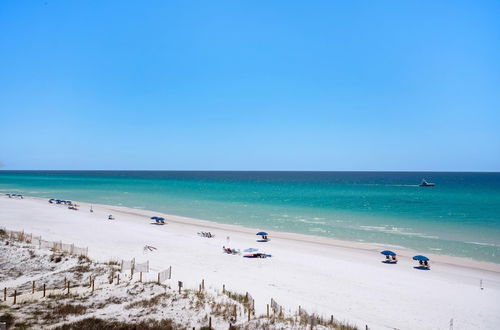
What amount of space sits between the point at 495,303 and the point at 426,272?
612cm

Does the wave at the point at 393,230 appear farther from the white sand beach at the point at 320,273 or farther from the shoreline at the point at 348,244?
the white sand beach at the point at 320,273

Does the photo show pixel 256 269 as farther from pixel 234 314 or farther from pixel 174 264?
pixel 234 314

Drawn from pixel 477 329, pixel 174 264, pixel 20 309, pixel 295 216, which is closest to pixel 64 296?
pixel 20 309

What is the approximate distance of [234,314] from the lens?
1430cm

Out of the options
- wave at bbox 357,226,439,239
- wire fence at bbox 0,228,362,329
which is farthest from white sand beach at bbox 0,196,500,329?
wave at bbox 357,226,439,239

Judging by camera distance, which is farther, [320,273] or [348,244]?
[348,244]

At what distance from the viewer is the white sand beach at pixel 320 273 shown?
16781 mm

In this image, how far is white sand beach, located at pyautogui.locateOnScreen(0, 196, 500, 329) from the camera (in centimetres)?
1678

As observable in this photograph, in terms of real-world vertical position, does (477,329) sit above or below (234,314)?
below

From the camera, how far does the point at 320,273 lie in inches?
910

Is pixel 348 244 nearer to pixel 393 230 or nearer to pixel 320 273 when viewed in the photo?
pixel 393 230

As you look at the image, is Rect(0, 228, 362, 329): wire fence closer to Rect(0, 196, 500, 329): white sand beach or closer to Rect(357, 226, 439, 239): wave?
Rect(0, 196, 500, 329): white sand beach

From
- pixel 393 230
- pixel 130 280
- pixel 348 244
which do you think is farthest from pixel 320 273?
pixel 393 230

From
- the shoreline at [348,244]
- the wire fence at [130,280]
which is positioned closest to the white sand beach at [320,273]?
the shoreline at [348,244]
